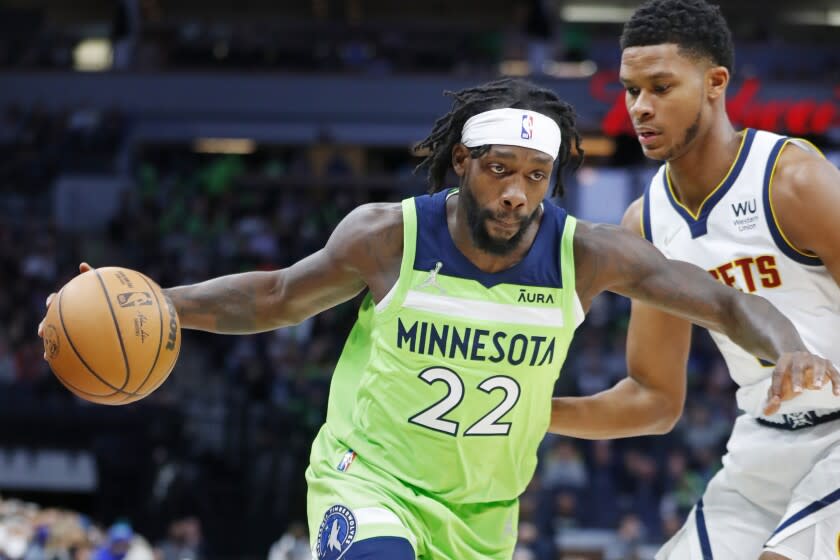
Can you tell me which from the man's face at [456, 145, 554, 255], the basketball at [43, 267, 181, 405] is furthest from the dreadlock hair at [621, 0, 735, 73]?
the basketball at [43, 267, 181, 405]

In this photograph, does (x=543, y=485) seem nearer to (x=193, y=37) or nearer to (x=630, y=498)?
(x=630, y=498)

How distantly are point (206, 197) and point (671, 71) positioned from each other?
48.2 feet

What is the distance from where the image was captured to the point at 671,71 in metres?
4.07

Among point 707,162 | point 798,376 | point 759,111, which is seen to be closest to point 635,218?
point 707,162

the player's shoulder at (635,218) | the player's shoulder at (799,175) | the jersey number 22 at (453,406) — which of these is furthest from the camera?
the player's shoulder at (635,218)

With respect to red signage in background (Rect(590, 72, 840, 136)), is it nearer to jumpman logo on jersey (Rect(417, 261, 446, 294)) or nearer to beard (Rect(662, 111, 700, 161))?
beard (Rect(662, 111, 700, 161))

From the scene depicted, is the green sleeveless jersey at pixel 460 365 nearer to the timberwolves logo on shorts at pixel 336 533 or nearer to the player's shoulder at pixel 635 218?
the timberwolves logo on shorts at pixel 336 533

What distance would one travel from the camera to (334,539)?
3525 mm

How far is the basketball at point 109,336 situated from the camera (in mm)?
3588

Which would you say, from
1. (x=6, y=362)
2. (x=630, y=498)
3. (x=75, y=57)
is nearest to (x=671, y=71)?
(x=630, y=498)

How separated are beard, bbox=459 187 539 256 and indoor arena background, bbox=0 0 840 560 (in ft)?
22.1

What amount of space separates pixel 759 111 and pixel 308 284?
15222mm

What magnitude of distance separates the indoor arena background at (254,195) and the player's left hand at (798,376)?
7.37m

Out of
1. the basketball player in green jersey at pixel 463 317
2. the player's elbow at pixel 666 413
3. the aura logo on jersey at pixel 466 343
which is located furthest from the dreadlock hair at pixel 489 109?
the player's elbow at pixel 666 413
